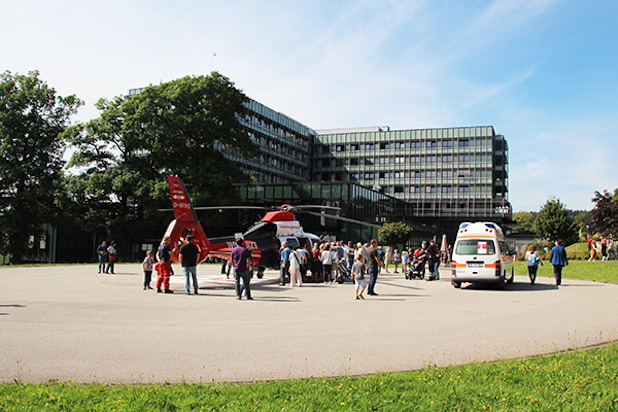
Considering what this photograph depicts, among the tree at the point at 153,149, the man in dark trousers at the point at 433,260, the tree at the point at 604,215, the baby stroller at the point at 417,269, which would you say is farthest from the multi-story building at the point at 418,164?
the man in dark trousers at the point at 433,260

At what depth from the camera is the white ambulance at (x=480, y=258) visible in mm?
18219

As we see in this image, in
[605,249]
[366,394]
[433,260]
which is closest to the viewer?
[366,394]

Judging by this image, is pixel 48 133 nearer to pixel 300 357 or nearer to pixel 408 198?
pixel 300 357

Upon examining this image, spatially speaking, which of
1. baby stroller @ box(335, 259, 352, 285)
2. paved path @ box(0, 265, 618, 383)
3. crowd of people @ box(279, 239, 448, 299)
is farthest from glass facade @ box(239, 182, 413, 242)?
paved path @ box(0, 265, 618, 383)

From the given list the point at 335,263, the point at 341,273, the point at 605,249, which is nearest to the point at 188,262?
the point at 335,263

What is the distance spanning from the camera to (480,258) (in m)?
18.5

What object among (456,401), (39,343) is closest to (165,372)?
(39,343)

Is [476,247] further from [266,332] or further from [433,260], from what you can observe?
[266,332]

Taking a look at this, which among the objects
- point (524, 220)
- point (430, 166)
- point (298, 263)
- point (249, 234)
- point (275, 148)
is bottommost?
point (298, 263)

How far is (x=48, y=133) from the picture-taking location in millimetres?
43312

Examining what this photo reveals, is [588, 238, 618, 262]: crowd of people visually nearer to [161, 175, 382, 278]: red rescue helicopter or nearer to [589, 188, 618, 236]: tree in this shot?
[589, 188, 618, 236]: tree

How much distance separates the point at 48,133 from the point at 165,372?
43147 mm

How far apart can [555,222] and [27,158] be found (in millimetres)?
56417

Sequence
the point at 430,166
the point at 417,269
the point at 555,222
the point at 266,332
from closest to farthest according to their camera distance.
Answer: the point at 266,332 < the point at 417,269 < the point at 555,222 < the point at 430,166
